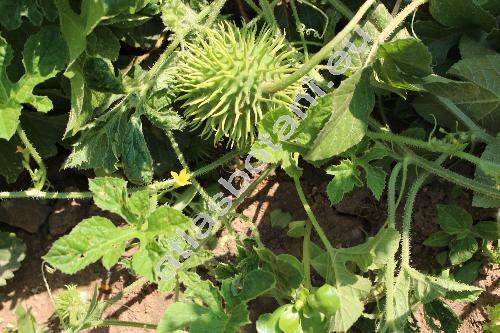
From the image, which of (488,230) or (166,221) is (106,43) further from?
(488,230)

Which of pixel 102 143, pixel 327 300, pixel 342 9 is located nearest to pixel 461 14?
pixel 342 9

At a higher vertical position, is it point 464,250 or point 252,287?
point 252,287

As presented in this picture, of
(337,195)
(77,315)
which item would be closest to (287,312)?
(337,195)

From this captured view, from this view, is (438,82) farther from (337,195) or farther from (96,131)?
(96,131)

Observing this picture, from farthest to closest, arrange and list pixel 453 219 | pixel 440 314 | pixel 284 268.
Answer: pixel 453 219 → pixel 440 314 → pixel 284 268

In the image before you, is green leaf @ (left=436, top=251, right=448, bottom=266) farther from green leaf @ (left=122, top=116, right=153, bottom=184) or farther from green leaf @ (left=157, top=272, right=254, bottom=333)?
green leaf @ (left=122, top=116, right=153, bottom=184)

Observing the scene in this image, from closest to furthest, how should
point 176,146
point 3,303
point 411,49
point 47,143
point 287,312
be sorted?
point 411,49 < point 287,312 < point 176,146 < point 47,143 < point 3,303
